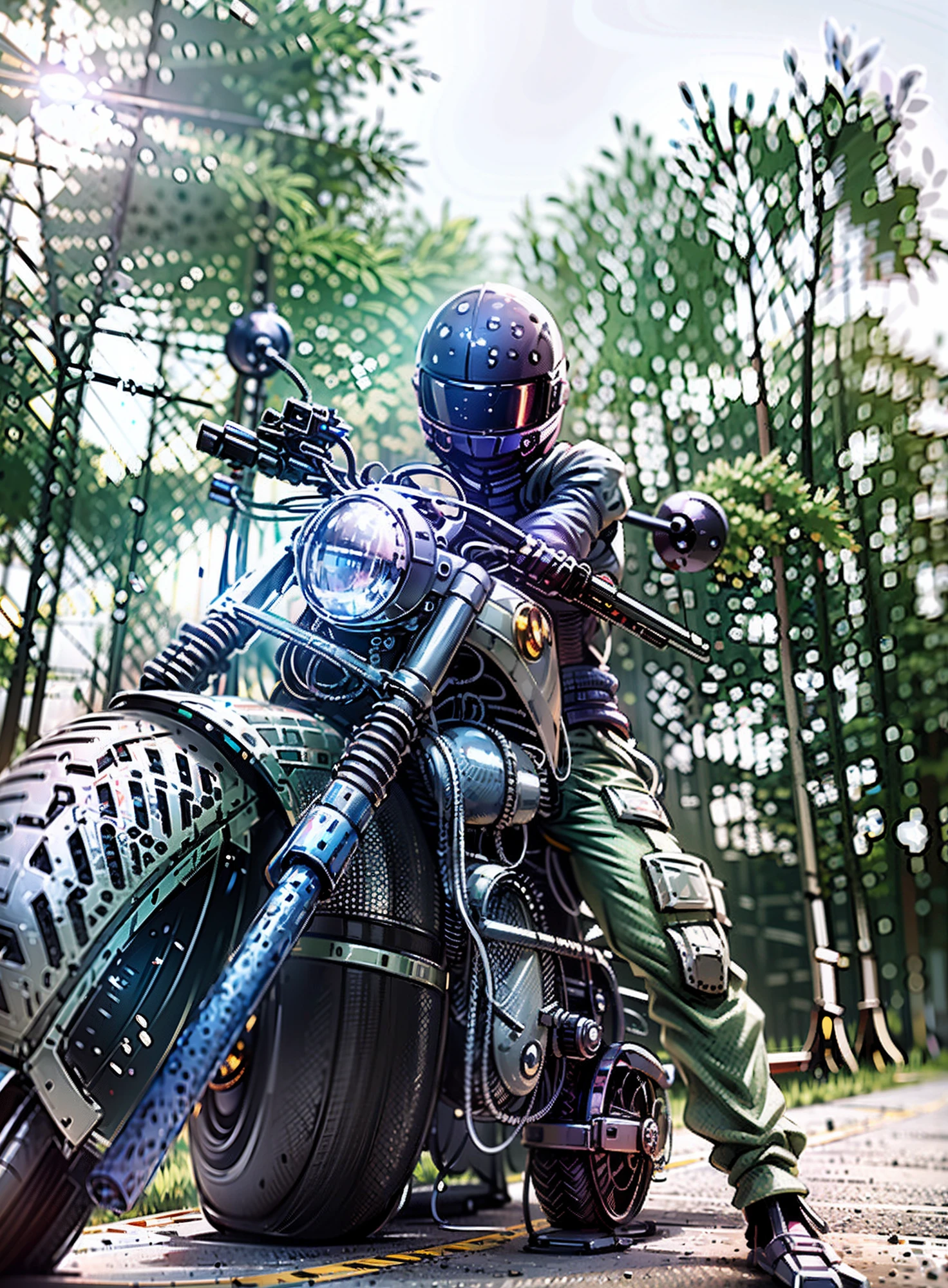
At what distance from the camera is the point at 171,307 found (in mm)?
3613

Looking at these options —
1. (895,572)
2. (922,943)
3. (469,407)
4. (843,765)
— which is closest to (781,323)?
(895,572)

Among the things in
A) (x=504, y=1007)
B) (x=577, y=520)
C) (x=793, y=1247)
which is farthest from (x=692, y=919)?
(x=577, y=520)

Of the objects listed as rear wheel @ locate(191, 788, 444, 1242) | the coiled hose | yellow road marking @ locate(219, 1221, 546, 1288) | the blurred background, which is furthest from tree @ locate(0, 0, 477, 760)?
yellow road marking @ locate(219, 1221, 546, 1288)

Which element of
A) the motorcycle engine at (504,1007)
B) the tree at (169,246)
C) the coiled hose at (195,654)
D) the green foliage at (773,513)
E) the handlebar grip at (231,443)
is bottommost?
the motorcycle engine at (504,1007)

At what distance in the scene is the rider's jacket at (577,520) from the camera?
7.22 feet

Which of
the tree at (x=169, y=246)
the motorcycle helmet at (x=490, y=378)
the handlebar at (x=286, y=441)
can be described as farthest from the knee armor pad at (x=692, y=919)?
the tree at (x=169, y=246)

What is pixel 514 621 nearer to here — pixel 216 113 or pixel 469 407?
pixel 469 407

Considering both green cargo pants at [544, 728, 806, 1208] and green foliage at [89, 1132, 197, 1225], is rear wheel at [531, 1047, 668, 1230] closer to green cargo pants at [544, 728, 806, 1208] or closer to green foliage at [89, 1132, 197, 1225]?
green cargo pants at [544, 728, 806, 1208]

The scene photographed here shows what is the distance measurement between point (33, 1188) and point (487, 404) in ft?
5.01

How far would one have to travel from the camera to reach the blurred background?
287 cm

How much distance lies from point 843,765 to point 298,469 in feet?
6.56

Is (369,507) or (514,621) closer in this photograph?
(369,507)

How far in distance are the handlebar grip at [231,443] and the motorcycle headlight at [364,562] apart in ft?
0.61

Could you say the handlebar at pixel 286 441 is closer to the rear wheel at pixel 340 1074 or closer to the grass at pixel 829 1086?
the rear wheel at pixel 340 1074
